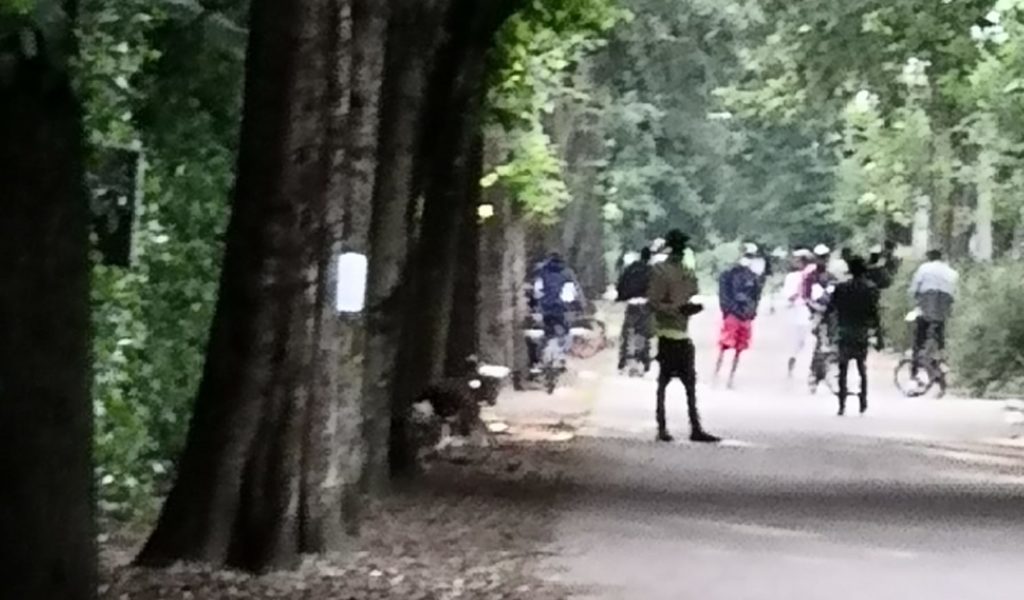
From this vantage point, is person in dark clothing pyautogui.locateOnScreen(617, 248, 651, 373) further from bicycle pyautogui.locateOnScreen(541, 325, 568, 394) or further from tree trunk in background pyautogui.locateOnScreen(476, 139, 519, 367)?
tree trunk in background pyautogui.locateOnScreen(476, 139, 519, 367)

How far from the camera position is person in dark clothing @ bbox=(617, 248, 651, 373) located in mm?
34156

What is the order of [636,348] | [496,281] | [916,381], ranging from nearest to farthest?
[496,281]
[916,381]
[636,348]

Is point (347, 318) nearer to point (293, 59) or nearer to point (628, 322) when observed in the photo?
point (293, 59)

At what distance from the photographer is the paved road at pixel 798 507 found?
41.2ft

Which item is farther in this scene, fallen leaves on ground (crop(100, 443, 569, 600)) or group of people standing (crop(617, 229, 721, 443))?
group of people standing (crop(617, 229, 721, 443))

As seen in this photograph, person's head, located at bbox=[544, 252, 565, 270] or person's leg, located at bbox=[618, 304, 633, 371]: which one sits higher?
person's head, located at bbox=[544, 252, 565, 270]

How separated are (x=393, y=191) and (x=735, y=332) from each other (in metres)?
18.2

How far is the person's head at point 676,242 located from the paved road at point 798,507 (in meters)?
1.86

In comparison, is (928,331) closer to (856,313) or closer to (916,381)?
(916,381)

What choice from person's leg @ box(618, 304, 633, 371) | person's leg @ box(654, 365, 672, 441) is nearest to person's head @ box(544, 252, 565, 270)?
person's leg @ box(618, 304, 633, 371)

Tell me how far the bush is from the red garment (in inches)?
125

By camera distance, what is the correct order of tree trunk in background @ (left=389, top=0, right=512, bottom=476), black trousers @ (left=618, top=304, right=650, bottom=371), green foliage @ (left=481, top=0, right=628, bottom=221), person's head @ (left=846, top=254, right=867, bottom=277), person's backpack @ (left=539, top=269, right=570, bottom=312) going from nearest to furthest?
tree trunk in background @ (left=389, top=0, right=512, bottom=476) < green foliage @ (left=481, top=0, right=628, bottom=221) < person's head @ (left=846, top=254, right=867, bottom=277) < person's backpack @ (left=539, top=269, right=570, bottom=312) < black trousers @ (left=618, top=304, right=650, bottom=371)

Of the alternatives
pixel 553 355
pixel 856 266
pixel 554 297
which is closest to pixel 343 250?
pixel 856 266

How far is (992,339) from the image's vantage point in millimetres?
32625
